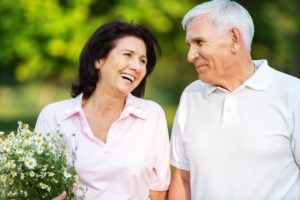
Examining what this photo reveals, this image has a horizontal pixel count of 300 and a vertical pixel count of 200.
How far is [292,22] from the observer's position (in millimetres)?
21578

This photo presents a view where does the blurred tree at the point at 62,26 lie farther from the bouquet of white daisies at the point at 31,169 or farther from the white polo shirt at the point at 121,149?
the bouquet of white daisies at the point at 31,169

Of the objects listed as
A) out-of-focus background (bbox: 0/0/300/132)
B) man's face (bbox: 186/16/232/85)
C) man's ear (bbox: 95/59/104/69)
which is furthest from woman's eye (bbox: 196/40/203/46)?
out-of-focus background (bbox: 0/0/300/132)

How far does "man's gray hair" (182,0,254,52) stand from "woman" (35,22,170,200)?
475 mm

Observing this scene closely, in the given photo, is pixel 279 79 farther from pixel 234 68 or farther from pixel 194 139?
pixel 194 139

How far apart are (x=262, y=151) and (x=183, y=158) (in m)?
0.51

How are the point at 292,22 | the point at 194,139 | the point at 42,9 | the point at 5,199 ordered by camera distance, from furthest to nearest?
the point at 292,22 < the point at 42,9 < the point at 194,139 < the point at 5,199

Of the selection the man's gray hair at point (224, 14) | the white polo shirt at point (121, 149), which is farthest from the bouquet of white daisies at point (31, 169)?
the man's gray hair at point (224, 14)

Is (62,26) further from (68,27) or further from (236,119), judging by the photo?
(236,119)

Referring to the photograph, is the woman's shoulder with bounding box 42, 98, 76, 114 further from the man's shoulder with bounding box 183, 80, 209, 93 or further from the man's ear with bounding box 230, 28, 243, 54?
the man's ear with bounding box 230, 28, 243, 54

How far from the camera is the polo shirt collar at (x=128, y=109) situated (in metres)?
4.00

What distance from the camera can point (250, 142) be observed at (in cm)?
361

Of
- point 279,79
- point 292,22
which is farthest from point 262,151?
point 292,22

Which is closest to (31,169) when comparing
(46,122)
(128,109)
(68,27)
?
(46,122)

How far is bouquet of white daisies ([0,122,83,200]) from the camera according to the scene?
344 cm
